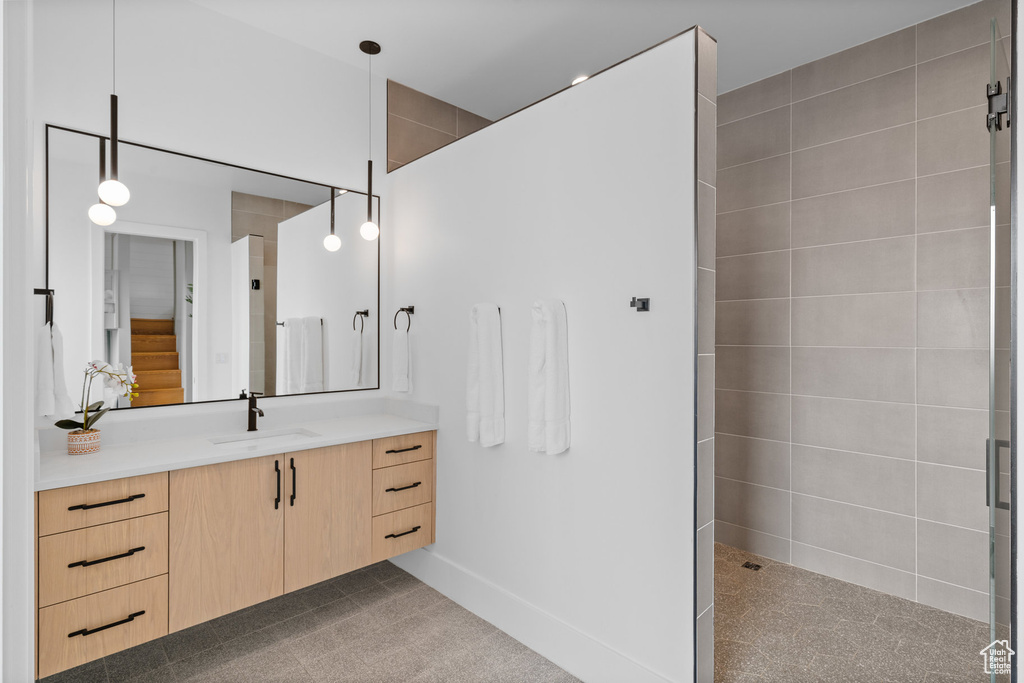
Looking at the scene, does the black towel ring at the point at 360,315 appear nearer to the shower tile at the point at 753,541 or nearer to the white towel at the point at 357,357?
the white towel at the point at 357,357

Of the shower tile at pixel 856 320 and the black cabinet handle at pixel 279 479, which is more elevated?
the shower tile at pixel 856 320

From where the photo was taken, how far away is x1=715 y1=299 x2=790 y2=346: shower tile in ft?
9.69

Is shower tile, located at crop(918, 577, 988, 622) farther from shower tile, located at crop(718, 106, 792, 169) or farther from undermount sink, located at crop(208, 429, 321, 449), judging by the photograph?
undermount sink, located at crop(208, 429, 321, 449)

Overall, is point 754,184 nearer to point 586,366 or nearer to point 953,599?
point 586,366

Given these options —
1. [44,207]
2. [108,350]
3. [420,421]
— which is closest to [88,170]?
[44,207]

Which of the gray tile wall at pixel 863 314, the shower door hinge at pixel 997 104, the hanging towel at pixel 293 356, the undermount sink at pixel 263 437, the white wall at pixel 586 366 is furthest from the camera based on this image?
the hanging towel at pixel 293 356

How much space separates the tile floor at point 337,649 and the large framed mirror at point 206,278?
3.34 ft

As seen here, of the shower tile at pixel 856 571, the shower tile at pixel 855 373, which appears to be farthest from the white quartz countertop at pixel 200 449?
the shower tile at pixel 856 571

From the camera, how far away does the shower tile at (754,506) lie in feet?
9.70

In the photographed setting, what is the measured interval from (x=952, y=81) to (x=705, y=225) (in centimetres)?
177

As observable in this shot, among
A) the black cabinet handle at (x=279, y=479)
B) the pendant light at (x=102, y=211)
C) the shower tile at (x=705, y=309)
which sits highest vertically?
A: the pendant light at (x=102, y=211)

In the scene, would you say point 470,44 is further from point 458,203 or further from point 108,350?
point 108,350

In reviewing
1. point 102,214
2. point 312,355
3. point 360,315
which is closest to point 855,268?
point 360,315

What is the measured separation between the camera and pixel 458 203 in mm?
2547
